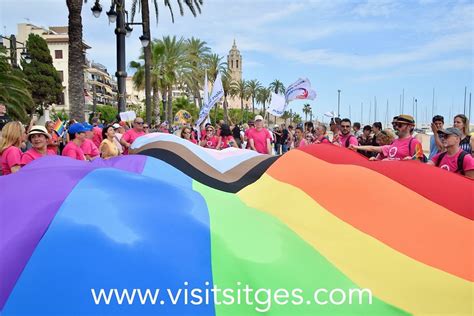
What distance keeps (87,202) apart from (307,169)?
2174 millimetres

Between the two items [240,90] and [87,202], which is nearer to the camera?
[87,202]

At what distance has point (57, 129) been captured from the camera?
9039 mm

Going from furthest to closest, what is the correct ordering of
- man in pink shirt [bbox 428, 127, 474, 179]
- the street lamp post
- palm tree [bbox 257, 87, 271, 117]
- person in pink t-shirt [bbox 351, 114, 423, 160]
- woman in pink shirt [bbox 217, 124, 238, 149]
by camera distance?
palm tree [bbox 257, 87, 271, 117] → the street lamp post → woman in pink shirt [bbox 217, 124, 238, 149] → person in pink t-shirt [bbox 351, 114, 423, 160] → man in pink shirt [bbox 428, 127, 474, 179]

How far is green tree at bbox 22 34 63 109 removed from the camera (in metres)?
48.8

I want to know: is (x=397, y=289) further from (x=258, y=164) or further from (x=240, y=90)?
(x=240, y=90)

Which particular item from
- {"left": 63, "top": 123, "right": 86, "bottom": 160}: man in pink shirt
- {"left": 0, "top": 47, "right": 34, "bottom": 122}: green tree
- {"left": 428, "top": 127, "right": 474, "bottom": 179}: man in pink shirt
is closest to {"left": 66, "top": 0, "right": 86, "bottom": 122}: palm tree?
{"left": 63, "top": 123, "right": 86, "bottom": 160}: man in pink shirt

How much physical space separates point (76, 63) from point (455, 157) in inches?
393

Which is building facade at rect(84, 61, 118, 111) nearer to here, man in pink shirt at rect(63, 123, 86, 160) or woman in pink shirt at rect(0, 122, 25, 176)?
man in pink shirt at rect(63, 123, 86, 160)

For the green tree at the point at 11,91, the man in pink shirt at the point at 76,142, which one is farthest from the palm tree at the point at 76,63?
the green tree at the point at 11,91

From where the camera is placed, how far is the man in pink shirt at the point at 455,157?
4.27m

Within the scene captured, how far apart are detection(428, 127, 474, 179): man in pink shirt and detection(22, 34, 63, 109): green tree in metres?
50.3

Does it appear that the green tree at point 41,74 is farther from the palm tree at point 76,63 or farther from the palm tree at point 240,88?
the palm tree at point 76,63

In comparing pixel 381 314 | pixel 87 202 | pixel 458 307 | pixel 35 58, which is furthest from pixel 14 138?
pixel 35 58

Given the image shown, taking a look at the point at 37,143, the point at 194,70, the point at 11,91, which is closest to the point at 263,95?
the point at 194,70
